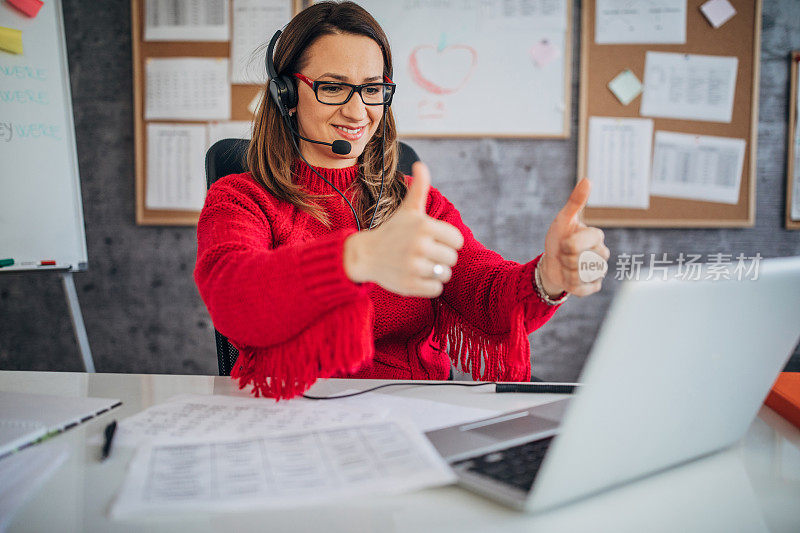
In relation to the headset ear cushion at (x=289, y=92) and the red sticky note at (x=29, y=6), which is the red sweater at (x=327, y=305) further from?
the red sticky note at (x=29, y=6)

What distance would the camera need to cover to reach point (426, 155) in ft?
6.88

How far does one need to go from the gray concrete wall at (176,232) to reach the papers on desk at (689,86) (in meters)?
0.14

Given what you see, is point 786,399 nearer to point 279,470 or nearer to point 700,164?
point 279,470

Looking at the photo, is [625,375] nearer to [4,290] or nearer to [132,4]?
[132,4]

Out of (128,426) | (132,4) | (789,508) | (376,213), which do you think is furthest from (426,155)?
(789,508)

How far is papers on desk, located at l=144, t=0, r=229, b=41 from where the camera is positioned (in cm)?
205

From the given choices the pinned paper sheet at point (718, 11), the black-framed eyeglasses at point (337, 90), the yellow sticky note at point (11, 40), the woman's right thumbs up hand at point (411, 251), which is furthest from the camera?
the pinned paper sheet at point (718, 11)

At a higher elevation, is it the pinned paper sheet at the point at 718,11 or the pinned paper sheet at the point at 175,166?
the pinned paper sheet at the point at 718,11

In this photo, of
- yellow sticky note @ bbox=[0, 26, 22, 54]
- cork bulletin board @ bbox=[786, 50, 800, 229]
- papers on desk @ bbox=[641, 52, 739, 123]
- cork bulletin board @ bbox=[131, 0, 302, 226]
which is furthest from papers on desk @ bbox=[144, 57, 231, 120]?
cork bulletin board @ bbox=[786, 50, 800, 229]

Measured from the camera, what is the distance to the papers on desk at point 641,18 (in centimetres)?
203

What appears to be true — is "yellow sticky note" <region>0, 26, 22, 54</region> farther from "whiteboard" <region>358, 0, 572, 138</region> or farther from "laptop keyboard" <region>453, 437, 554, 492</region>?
"laptop keyboard" <region>453, 437, 554, 492</region>

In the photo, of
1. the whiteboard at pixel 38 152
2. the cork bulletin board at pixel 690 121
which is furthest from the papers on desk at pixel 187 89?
the cork bulletin board at pixel 690 121

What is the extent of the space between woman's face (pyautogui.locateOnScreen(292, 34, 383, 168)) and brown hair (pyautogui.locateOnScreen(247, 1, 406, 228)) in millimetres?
20

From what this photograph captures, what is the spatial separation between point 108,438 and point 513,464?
427mm
